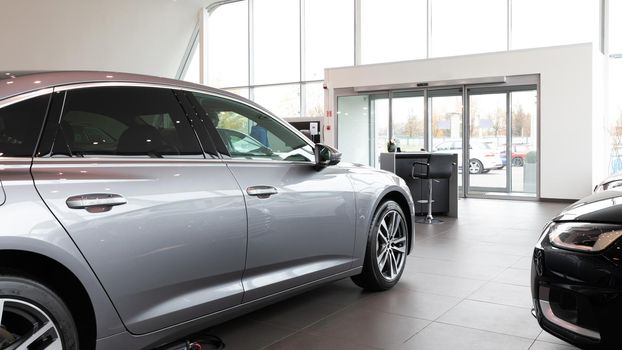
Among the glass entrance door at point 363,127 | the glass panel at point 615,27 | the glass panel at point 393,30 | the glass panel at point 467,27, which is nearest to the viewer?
the glass panel at point 615,27

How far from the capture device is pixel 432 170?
8070mm

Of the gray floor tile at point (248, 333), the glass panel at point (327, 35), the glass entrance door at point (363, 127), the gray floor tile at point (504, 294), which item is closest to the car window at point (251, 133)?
the gray floor tile at point (248, 333)

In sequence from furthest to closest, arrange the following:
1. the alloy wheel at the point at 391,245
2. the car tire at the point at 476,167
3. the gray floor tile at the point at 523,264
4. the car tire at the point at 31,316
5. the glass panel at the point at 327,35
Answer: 1. the glass panel at the point at 327,35
2. the car tire at the point at 476,167
3. the gray floor tile at the point at 523,264
4. the alloy wheel at the point at 391,245
5. the car tire at the point at 31,316

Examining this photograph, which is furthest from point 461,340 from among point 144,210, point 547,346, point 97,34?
point 97,34

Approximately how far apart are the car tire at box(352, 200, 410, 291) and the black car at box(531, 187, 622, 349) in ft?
4.80

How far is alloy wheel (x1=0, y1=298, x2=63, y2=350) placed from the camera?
5.95ft

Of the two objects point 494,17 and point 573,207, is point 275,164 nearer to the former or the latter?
point 573,207

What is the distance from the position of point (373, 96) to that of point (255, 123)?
10.4m

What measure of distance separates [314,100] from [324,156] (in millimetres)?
13398

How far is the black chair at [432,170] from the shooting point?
809 centimetres

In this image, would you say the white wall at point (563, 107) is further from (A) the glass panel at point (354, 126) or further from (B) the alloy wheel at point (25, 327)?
(B) the alloy wheel at point (25, 327)

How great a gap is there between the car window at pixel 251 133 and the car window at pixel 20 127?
2.98ft

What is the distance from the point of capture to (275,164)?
3.04 m

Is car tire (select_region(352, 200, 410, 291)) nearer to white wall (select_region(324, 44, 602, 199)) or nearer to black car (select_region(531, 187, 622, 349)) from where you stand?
black car (select_region(531, 187, 622, 349))
